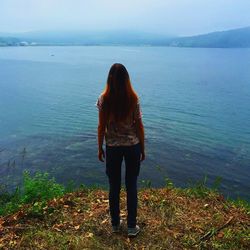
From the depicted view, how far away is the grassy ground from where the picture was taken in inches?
247

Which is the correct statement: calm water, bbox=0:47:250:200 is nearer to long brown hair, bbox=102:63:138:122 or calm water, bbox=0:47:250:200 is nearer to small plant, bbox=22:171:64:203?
small plant, bbox=22:171:64:203

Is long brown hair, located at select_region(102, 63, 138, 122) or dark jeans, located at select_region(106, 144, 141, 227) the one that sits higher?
long brown hair, located at select_region(102, 63, 138, 122)

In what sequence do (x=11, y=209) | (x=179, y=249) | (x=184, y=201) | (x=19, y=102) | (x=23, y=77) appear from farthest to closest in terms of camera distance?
(x=23, y=77)
(x=19, y=102)
(x=11, y=209)
(x=184, y=201)
(x=179, y=249)

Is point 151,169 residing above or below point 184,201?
below

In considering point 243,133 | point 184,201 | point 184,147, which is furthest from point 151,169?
point 184,201

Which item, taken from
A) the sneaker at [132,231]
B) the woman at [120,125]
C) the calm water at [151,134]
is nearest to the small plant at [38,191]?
the calm water at [151,134]

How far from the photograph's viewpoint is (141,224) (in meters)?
6.91

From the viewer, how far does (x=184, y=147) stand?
81.5 ft

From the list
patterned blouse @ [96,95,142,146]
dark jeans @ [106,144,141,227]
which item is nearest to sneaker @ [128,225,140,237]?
dark jeans @ [106,144,141,227]

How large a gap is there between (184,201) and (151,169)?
12865mm

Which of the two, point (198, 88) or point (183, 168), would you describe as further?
point (198, 88)

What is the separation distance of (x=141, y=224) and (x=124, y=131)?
1948 mm

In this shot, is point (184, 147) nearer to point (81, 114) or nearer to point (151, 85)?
point (81, 114)

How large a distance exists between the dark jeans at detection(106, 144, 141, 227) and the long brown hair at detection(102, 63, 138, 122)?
52cm
